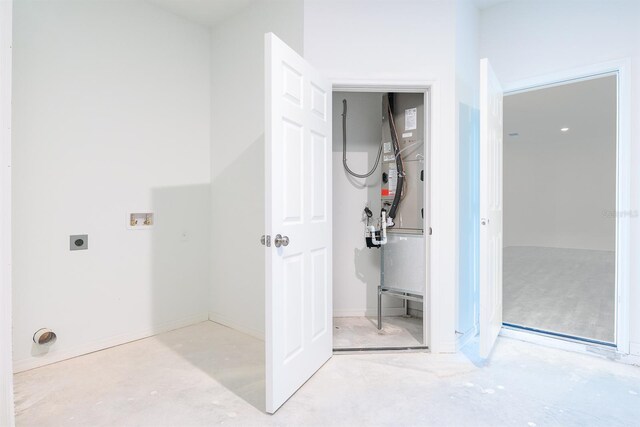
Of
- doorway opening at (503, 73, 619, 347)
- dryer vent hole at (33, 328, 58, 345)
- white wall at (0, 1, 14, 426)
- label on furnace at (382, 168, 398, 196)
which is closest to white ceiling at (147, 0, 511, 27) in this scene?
label on furnace at (382, 168, 398, 196)

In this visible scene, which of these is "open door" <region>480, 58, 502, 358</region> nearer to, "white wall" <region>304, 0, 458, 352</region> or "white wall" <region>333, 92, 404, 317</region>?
"white wall" <region>304, 0, 458, 352</region>

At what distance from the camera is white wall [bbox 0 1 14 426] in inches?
49.3

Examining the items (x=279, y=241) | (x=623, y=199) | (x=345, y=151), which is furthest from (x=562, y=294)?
(x=279, y=241)

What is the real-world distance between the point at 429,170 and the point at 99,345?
110 inches

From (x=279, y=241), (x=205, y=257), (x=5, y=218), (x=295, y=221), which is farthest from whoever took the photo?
(x=205, y=257)

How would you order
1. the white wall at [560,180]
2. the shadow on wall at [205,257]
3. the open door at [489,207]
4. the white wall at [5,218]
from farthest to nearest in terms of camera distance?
the white wall at [560,180] → the shadow on wall at [205,257] → the open door at [489,207] → the white wall at [5,218]

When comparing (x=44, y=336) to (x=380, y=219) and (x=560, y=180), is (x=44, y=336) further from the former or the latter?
(x=560, y=180)

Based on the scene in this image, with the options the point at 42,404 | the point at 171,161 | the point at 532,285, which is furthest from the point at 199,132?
the point at 532,285

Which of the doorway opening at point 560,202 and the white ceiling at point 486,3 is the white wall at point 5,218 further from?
the doorway opening at point 560,202

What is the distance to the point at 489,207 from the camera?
2344 millimetres

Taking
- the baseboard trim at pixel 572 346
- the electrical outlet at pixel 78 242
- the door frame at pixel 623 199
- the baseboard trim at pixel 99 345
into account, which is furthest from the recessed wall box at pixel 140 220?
the door frame at pixel 623 199

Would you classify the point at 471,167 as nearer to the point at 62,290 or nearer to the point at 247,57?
the point at 247,57

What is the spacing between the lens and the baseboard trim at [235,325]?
2902mm

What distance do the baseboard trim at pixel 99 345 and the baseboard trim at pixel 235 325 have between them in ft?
0.35
